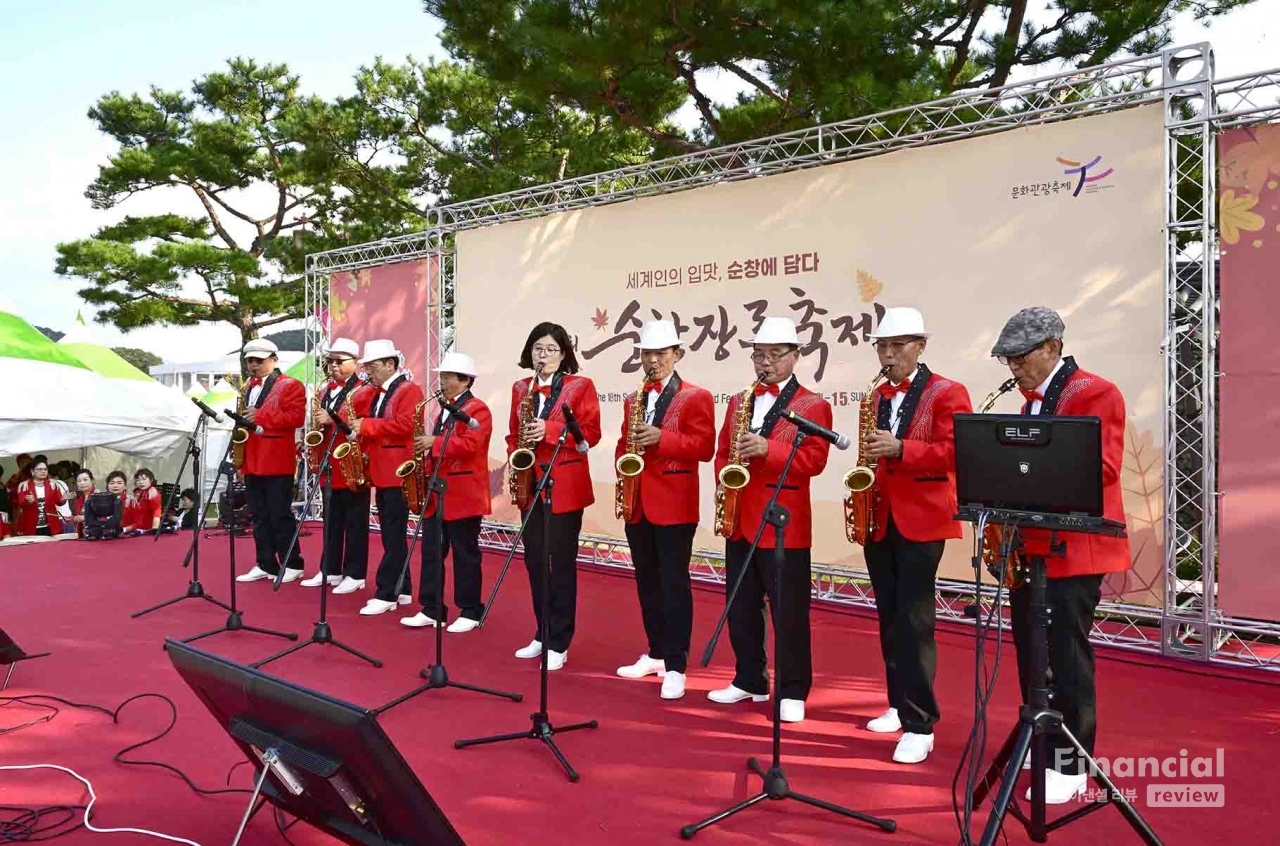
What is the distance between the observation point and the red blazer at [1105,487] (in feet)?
10.0

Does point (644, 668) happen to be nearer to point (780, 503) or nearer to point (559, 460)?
point (559, 460)

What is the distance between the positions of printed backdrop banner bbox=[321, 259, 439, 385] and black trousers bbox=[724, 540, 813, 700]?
5.73 metres

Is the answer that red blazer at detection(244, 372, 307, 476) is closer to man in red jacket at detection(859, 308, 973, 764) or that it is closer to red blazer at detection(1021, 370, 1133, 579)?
man in red jacket at detection(859, 308, 973, 764)

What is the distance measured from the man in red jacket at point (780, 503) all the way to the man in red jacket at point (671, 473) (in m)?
0.24

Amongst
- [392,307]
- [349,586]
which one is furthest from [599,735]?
[392,307]

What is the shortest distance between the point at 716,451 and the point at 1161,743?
2.23 m

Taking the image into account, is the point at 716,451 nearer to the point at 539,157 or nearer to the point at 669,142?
the point at 669,142

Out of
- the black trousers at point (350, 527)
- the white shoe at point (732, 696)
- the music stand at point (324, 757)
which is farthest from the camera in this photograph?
the black trousers at point (350, 527)

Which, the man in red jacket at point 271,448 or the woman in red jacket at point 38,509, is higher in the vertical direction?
the man in red jacket at point 271,448

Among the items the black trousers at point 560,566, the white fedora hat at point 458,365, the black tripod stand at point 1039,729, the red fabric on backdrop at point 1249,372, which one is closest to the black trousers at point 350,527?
the white fedora hat at point 458,365

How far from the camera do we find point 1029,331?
3.12 metres

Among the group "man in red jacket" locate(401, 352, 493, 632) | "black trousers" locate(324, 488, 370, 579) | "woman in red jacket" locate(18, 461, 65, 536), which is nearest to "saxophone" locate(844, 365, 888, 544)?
"man in red jacket" locate(401, 352, 493, 632)

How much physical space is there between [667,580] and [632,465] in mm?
610

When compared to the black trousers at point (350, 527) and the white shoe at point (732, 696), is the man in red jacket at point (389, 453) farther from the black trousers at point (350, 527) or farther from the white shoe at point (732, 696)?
the white shoe at point (732, 696)
